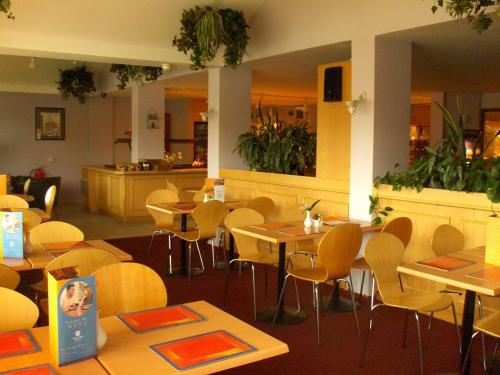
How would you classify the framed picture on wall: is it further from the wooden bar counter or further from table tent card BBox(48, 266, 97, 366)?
table tent card BBox(48, 266, 97, 366)

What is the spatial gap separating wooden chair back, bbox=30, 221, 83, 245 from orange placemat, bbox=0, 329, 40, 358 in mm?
1803

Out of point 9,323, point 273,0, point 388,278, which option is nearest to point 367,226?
point 388,278

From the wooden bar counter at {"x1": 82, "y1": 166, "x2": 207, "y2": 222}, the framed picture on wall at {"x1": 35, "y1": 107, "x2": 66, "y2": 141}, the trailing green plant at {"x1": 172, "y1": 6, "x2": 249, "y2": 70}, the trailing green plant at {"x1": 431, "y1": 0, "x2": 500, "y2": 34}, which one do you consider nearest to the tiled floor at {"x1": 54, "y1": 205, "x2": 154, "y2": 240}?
the wooden bar counter at {"x1": 82, "y1": 166, "x2": 207, "y2": 222}

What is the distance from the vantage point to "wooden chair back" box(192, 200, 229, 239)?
17.9 ft

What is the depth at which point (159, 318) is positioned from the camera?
223cm

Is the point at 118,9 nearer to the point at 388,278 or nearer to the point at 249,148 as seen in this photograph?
the point at 249,148

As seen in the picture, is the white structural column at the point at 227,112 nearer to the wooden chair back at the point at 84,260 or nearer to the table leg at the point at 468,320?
the wooden chair back at the point at 84,260

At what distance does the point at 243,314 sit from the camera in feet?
15.0

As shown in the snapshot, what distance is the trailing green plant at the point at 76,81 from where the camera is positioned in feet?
35.5

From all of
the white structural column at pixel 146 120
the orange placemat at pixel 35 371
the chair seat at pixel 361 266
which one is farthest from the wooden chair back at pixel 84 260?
the white structural column at pixel 146 120

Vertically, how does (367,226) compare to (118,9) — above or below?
below

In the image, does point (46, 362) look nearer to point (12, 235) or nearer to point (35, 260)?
point (35, 260)

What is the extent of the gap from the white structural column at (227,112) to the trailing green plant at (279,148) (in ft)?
1.16

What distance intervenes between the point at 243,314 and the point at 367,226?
1351mm
